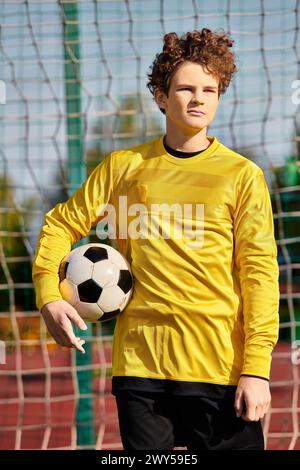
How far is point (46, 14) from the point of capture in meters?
4.51

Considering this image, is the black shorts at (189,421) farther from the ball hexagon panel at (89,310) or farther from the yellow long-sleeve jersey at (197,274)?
the ball hexagon panel at (89,310)

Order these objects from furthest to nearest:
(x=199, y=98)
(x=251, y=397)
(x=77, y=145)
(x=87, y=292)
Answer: (x=77, y=145)
(x=87, y=292)
(x=199, y=98)
(x=251, y=397)

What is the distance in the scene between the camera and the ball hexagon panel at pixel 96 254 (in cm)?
254

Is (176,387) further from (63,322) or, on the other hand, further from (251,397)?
(63,322)

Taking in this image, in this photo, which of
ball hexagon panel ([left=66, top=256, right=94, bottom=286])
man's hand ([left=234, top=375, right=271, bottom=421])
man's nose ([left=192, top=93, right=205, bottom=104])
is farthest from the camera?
ball hexagon panel ([left=66, top=256, right=94, bottom=286])

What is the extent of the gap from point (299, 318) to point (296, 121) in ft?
18.0

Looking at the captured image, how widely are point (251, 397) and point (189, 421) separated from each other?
7.4 inches

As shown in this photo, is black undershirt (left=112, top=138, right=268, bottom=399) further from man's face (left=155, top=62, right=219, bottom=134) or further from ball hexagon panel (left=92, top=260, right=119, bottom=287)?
man's face (left=155, top=62, right=219, bottom=134)

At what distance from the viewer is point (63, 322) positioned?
2363 millimetres

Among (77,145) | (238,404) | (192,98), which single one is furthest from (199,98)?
(77,145)

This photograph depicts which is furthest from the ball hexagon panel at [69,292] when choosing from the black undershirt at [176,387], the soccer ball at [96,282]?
the black undershirt at [176,387]

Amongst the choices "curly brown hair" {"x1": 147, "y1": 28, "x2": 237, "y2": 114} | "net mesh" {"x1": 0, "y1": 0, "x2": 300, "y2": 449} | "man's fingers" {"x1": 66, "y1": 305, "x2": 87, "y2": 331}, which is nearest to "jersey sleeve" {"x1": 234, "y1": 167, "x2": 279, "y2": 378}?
"curly brown hair" {"x1": 147, "y1": 28, "x2": 237, "y2": 114}

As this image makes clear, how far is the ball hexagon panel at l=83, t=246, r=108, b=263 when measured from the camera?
254 cm

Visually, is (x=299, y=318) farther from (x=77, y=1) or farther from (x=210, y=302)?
(x=210, y=302)
